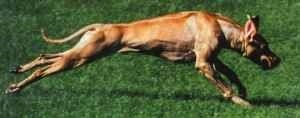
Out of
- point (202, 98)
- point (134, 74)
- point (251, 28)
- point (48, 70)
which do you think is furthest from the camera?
point (134, 74)

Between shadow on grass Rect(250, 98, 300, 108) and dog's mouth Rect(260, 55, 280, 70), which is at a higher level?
dog's mouth Rect(260, 55, 280, 70)

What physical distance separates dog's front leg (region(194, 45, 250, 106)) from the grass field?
0.39ft

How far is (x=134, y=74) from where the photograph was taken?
50.0 ft

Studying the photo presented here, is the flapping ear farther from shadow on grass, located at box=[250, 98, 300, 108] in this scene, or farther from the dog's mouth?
shadow on grass, located at box=[250, 98, 300, 108]

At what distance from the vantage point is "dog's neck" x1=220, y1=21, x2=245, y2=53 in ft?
44.5

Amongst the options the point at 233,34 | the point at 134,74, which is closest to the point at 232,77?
the point at 233,34

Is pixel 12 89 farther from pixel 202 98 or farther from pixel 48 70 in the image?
pixel 202 98

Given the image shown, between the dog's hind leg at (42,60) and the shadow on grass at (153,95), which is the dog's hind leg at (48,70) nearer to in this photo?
the dog's hind leg at (42,60)

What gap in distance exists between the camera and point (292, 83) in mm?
14789

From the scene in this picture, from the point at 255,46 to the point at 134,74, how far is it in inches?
87.6

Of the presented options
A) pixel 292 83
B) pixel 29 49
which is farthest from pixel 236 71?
pixel 29 49

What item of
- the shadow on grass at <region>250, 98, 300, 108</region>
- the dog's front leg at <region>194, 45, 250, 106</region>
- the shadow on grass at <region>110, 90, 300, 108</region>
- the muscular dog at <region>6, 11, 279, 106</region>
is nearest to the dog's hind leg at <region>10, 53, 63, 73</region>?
the muscular dog at <region>6, 11, 279, 106</region>

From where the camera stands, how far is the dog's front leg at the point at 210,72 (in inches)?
531

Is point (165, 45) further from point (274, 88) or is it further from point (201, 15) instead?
point (274, 88)
